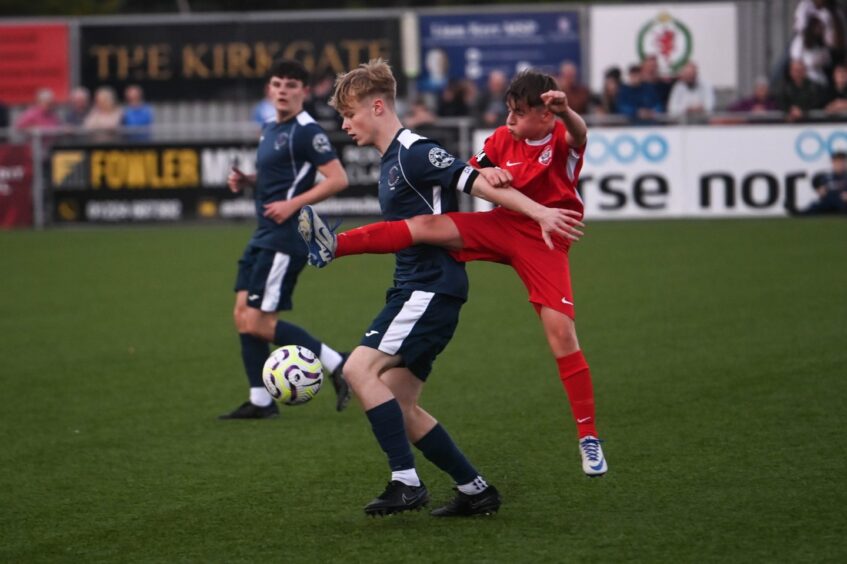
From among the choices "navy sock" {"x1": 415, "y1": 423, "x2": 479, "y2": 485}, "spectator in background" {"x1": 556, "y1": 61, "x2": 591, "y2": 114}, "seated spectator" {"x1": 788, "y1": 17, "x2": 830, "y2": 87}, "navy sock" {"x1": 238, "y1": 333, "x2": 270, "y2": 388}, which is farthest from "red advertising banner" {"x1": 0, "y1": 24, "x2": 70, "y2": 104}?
"navy sock" {"x1": 415, "y1": 423, "x2": 479, "y2": 485}

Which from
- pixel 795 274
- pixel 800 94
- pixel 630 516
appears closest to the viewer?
pixel 630 516

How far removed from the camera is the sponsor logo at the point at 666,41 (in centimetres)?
2455

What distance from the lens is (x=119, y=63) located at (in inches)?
1008

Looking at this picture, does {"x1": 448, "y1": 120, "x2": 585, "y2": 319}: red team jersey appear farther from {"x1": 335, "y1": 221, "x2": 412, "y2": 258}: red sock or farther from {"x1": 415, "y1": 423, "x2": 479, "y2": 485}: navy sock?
{"x1": 415, "y1": 423, "x2": 479, "y2": 485}: navy sock

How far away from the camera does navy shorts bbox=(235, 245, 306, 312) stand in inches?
318

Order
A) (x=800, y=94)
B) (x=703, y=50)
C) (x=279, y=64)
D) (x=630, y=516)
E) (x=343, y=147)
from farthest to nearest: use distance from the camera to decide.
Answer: (x=703, y=50)
(x=343, y=147)
(x=800, y=94)
(x=279, y=64)
(x=630, y=516)

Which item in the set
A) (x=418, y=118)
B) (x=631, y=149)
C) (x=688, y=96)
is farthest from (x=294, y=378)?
(x=688, y=96)

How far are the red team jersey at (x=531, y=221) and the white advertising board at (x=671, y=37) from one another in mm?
18886

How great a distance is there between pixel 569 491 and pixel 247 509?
1402 millimetres

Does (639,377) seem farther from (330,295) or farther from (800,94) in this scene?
(800,94)

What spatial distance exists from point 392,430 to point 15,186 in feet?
51.6

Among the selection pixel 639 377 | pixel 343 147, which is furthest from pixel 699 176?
pixel 639 377

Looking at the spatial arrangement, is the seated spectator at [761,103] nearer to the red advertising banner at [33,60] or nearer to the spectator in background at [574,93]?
the spectator in background at [574,93]

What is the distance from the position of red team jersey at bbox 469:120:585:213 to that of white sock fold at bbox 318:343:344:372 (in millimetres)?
2470
